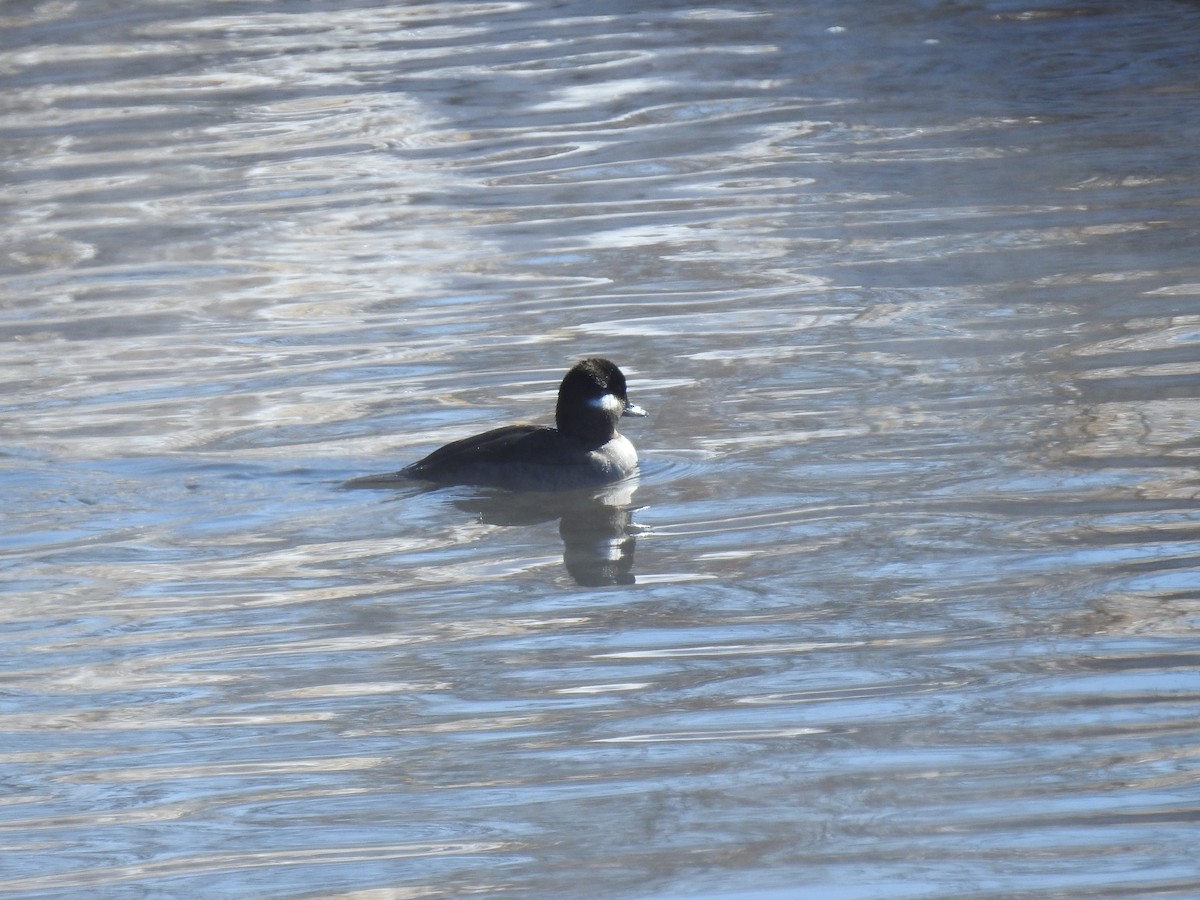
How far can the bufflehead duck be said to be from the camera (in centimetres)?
833

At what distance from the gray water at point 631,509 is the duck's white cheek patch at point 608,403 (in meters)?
→ 0.32

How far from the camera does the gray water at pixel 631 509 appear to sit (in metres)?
5.32

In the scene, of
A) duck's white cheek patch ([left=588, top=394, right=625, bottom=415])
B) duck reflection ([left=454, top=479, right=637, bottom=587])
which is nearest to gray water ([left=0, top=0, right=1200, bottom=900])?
duck reflection ([left=454, top=479, right=637, bottom=587])

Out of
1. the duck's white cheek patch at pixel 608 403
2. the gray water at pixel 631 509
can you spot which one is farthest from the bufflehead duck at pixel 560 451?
the gray water at pixel 631 509

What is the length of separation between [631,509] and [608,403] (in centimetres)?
53

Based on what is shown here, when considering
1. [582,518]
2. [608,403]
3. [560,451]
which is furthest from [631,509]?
[608,403]

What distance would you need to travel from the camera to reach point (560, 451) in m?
8.46

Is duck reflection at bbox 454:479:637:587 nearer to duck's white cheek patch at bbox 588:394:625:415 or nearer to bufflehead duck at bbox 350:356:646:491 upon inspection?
bufflehead duck at bbox 350:356:646:491

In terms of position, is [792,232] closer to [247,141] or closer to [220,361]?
[220,361]

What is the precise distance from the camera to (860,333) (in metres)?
10.2

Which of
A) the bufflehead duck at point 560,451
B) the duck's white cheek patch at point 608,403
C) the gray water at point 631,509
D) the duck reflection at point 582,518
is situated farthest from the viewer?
the duck's white cheek patch at point 608,403

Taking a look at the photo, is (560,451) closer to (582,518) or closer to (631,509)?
(582,518)

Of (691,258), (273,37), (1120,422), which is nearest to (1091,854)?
(1120,422)

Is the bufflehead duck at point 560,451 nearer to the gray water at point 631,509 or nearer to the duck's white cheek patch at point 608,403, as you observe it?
the duck's white cheek patch at point 608,403
